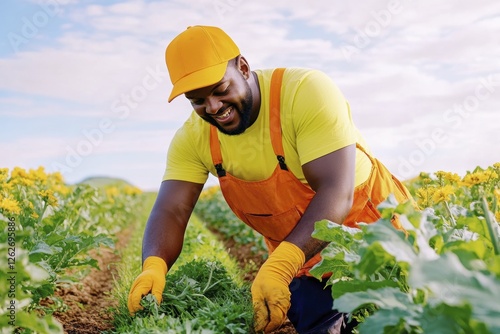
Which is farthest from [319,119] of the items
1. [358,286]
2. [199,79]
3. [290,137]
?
[358,286]

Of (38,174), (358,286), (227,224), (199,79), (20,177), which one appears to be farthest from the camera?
(227,224)

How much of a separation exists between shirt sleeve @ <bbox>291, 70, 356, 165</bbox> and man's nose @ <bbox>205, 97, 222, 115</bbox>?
1.45 feet

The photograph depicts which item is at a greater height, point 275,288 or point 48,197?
point 48,197

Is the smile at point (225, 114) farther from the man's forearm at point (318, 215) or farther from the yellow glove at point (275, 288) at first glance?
the yellow glove at point (275, 288)

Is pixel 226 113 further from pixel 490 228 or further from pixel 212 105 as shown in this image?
pixel 490 228

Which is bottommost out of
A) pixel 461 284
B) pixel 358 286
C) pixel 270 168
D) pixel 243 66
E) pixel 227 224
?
pixel 227 224

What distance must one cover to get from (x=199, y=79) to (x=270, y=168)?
680 mm

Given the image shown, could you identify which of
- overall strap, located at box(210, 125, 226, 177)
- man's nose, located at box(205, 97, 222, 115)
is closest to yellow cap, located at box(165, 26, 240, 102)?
man's nose, located at box(205, 97, 222, 115)

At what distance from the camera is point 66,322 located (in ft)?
13.4

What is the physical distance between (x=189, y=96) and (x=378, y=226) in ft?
5.39

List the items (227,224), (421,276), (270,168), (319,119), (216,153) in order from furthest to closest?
(227,224)
(216,153)
(270,168)
(319,119)
(421,276)

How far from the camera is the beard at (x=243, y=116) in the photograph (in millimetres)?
3336

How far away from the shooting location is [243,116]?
11.1 feet

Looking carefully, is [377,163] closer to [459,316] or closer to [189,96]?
[189,96]
